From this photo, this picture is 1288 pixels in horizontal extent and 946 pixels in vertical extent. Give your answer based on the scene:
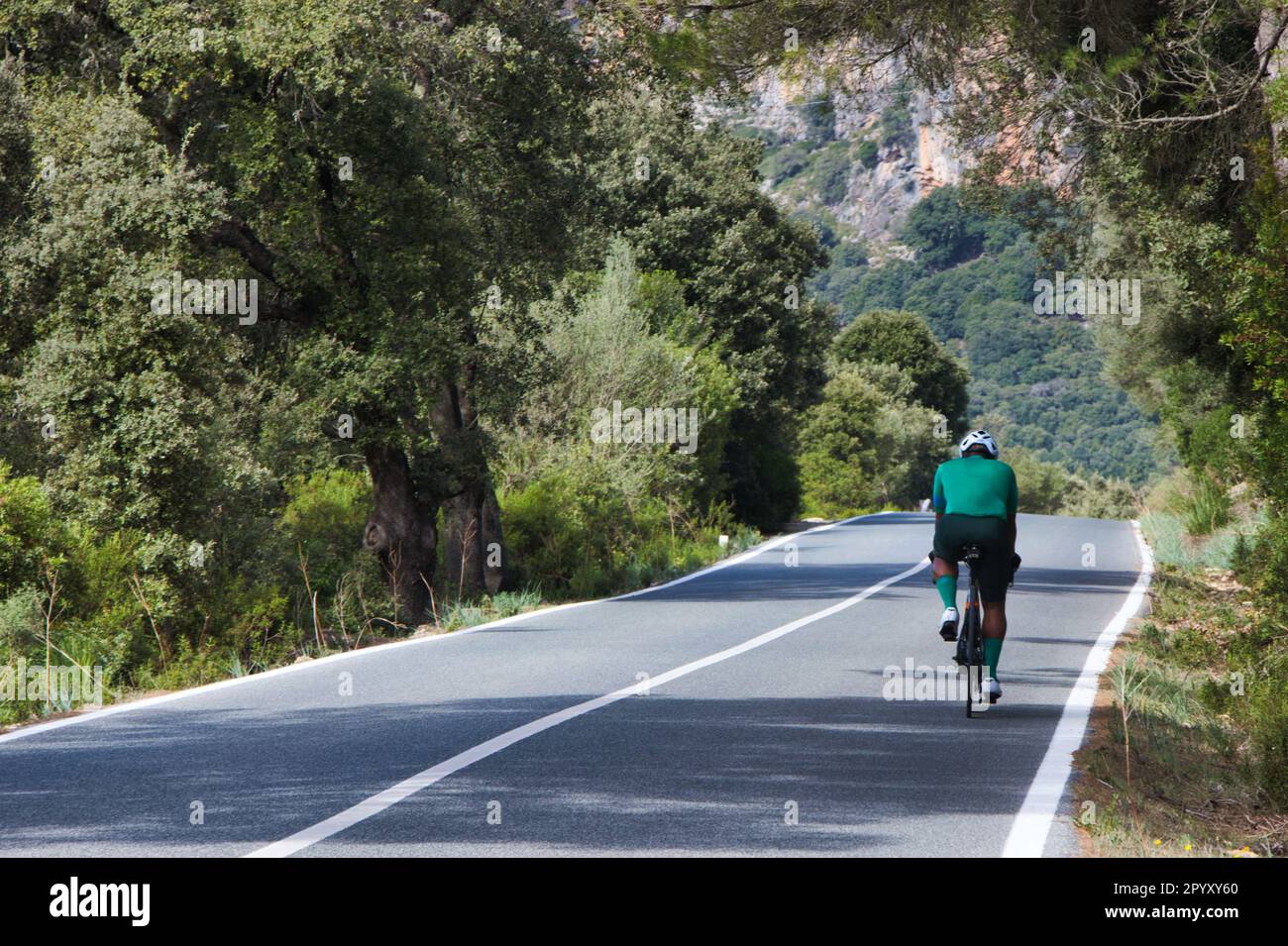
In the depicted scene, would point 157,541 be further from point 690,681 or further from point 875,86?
point 875,86

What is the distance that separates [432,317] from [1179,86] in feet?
33.3

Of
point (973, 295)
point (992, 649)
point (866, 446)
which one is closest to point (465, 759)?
point (992, 649)

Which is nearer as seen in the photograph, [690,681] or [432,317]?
[690,681]

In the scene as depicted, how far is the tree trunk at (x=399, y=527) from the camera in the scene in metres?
22.3

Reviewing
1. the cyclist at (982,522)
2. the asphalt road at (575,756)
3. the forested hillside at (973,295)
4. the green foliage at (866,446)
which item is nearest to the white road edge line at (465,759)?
the asphalt road at (575,756)

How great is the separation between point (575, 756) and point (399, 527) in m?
14.0

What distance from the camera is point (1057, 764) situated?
29.5 ft

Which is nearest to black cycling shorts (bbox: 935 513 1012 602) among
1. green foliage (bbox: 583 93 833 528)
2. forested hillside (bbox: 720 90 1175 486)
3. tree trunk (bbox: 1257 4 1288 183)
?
tree trunk (bbox: 1257 4 1288 183)

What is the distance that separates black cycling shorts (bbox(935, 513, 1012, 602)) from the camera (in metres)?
10.2

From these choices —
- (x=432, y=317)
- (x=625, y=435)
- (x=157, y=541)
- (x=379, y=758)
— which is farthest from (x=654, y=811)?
(x=625, y=435)

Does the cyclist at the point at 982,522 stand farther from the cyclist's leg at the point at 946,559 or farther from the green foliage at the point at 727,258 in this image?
the green foliage at the point at 727,258

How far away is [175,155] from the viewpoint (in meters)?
19.9

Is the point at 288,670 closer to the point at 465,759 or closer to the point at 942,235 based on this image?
the point at 465,759
